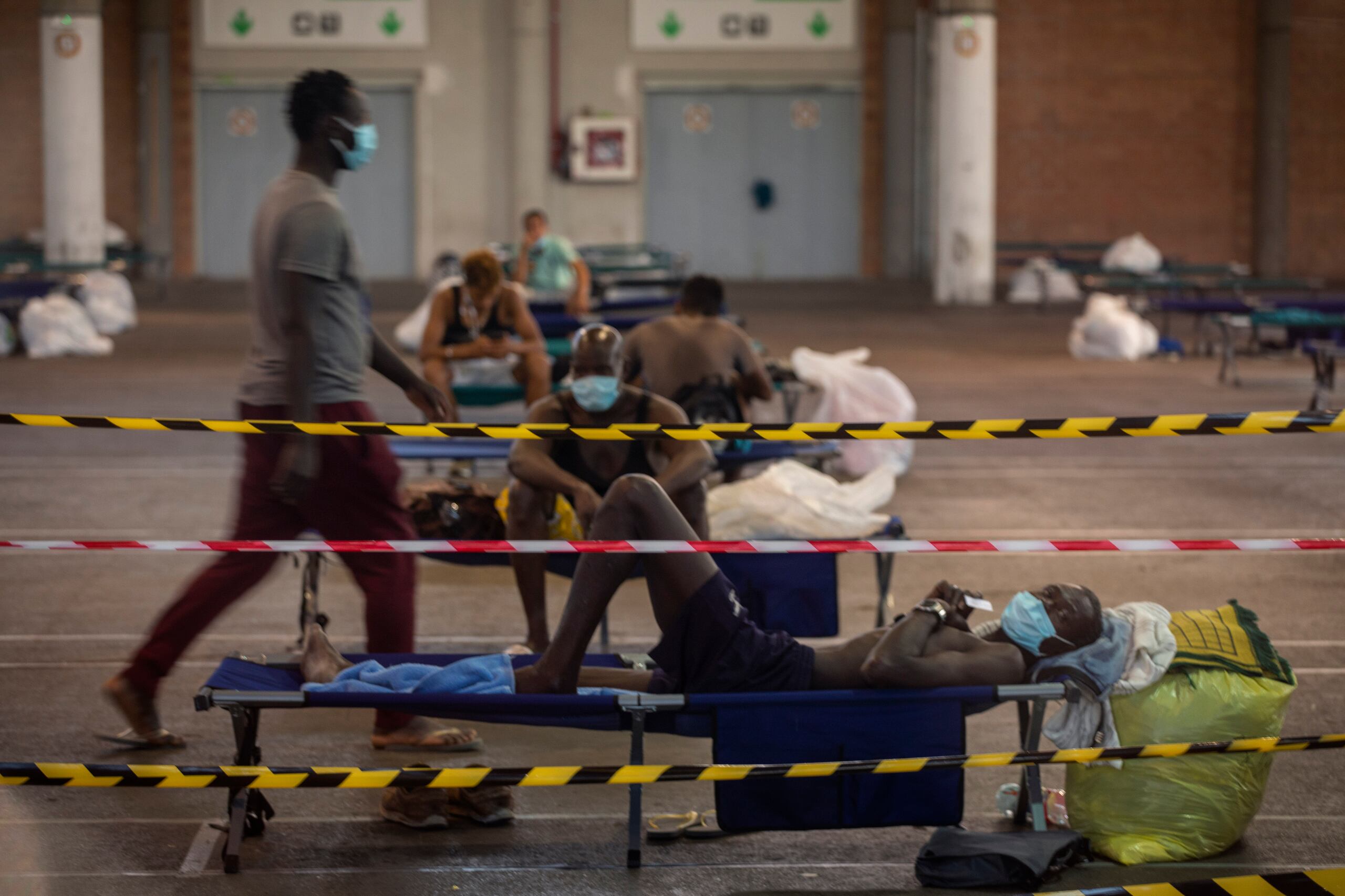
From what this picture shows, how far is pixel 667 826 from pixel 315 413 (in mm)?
1476

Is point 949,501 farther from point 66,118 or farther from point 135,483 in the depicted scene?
point 66,118

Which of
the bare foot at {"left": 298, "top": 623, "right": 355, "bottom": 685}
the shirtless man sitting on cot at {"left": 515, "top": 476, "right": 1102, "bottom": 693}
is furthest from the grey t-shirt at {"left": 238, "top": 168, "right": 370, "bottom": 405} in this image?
the shirtless man sitting on cot at {"left": 515, "top": 476, "right": 1102, "bottom": 693}

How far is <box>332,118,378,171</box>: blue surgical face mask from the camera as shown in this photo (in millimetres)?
4535

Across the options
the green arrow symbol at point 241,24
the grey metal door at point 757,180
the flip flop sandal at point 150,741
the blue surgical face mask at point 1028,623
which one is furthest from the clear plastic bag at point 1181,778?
the green arrow symbol at point 241,24

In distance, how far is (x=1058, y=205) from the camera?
2764cm

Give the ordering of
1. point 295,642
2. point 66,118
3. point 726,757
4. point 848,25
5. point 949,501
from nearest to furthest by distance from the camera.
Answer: point 726,757, point 295,642, point 949,501, point 66,118, point 848,25

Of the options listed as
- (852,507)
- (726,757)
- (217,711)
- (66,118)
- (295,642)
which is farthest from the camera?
(66,118)

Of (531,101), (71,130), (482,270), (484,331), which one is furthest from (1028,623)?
(531,101)

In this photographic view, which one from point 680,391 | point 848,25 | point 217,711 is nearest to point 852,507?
point 680,391

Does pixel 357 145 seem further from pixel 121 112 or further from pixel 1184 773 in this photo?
pixel 121 112

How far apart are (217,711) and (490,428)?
5.53 ft

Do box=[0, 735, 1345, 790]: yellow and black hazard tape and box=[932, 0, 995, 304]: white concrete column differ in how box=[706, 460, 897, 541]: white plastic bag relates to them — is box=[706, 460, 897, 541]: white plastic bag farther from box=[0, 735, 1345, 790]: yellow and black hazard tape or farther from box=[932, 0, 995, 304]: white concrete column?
box=[932, 0, 995, 304]: white concrete column

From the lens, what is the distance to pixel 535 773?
3443 mm

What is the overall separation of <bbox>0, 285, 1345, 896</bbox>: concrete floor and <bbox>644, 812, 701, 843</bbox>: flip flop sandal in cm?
5
